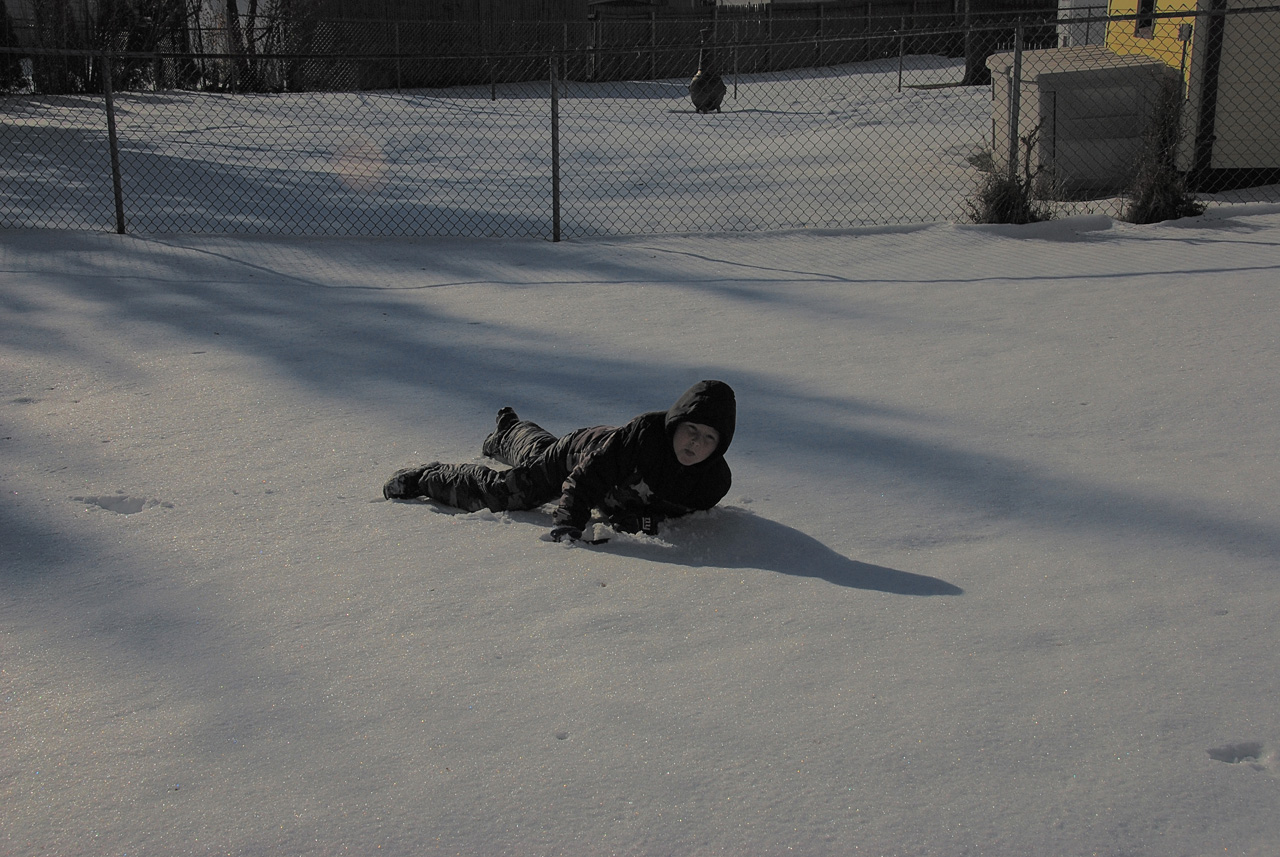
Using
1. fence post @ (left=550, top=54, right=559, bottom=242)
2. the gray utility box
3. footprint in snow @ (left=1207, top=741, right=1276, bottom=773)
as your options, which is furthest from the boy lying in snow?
the gray utility box

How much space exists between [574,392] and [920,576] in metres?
2.05

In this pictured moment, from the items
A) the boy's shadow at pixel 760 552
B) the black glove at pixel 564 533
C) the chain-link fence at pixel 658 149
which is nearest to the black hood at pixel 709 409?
the boy's shadow at pixel 760 552

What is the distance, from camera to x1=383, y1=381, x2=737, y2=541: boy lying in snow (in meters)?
3.08

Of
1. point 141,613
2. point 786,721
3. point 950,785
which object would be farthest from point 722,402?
point 141,613

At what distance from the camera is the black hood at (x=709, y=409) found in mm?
3039

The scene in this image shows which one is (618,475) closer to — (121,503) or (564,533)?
(564,533)

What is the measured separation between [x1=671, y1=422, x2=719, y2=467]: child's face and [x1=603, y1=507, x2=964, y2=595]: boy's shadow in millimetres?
247

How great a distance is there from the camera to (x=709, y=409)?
3035 millimetres

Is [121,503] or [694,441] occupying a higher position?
[694,441]

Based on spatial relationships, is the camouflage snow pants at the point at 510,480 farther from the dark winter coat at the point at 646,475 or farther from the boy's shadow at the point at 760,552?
the boy's shadow at the point at 760,552

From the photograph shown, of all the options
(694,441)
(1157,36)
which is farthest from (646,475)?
(1157,36)

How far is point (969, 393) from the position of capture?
4441 millimetres

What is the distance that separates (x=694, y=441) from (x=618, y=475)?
26 centimetres

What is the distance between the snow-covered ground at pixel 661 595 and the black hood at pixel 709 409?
36 centimetres
